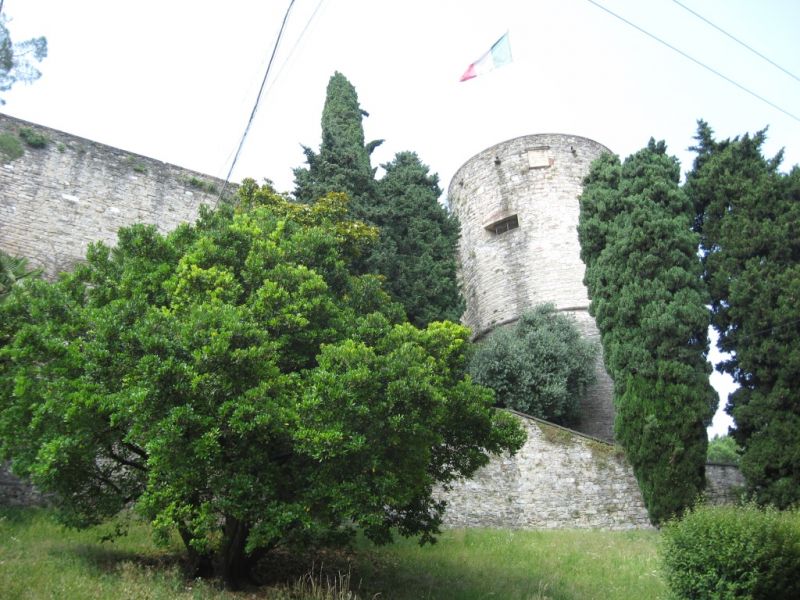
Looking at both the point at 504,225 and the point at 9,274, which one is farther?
the point at 504,225

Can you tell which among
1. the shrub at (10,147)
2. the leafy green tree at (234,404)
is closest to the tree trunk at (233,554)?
the leafy green tree at (234,404)

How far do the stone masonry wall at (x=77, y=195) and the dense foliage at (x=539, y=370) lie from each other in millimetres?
7868

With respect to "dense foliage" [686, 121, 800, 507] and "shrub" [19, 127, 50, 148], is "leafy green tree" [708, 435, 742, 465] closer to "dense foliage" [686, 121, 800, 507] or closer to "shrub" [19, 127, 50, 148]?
"dense foliage" [686, 121, 800, 507]

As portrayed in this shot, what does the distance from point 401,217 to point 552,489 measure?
6.91m

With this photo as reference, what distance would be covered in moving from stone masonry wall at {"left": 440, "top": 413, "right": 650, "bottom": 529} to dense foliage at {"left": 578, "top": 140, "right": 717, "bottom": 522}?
88 centimetres

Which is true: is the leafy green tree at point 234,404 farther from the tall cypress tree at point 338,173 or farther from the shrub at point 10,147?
the shrub at point 10,147

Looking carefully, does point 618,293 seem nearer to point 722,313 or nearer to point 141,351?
point 722,313

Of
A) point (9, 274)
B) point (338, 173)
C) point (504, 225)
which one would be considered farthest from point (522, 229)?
point (9, 274)

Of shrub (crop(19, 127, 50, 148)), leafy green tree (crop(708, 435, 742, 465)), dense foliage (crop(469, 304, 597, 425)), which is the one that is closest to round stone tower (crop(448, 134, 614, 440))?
dense foliage (crop(469, 304, 597, 425))

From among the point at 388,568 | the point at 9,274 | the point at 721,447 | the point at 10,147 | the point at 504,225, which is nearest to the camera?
the point at 388,568

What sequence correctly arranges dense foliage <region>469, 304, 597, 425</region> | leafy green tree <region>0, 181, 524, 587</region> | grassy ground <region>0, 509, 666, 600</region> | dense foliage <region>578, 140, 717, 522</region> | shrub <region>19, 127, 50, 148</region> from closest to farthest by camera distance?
leafy green tree <region>0, 181, 524, 587</region> → grassy ground <region>0, 509, 666, 600</region> → dense foliage <region>578, 140, 717, 522</region> → shrub <region>19, 127, 50, 148</region> → dense foliage <region>469, 304, 597, 425</region>

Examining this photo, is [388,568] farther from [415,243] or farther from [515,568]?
[415,243]

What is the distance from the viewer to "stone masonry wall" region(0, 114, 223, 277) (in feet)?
46.5

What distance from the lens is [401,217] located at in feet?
51.0
